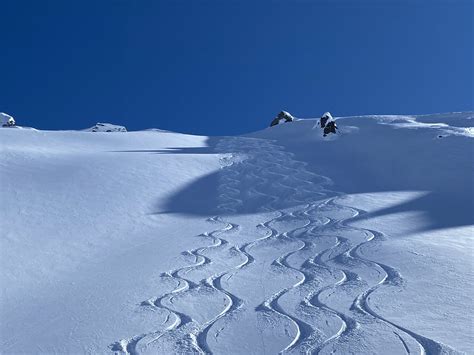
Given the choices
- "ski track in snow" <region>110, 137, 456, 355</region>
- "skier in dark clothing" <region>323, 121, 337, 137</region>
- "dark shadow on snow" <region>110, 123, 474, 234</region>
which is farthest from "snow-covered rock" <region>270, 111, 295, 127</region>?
"ski track in snow" <region>110, 137, 456, 355</region>

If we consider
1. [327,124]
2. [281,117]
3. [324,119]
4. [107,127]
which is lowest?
[107,127]

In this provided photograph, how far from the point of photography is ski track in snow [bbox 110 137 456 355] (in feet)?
10.0

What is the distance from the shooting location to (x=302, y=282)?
4.11 m

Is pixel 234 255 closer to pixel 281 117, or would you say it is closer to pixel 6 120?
pixel 281 117

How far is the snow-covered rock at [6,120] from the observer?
3100cm

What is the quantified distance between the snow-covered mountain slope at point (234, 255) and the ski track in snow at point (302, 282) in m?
0.02

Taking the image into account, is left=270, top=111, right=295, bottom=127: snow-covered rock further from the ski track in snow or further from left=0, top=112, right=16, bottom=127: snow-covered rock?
left=0, top=112, right=16, bottom=127: snow-covered rock

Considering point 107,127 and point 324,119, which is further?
point 107,127

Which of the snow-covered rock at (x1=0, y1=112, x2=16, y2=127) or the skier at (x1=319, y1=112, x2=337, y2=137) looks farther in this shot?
the snow-covered rock at (x1=0, y1=112, x2=16, y2=127)

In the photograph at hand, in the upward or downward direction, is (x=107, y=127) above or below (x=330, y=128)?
below

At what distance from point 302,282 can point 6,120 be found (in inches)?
1279

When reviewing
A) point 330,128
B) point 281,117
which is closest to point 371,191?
point 330,128

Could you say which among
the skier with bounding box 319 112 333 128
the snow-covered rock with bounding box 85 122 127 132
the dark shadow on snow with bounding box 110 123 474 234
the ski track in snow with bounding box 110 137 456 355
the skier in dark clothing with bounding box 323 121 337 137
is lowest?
the ski track in snow with bounding box 110 137 456 355

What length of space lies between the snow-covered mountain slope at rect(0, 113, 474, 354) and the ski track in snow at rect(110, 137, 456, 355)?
0.05ft
